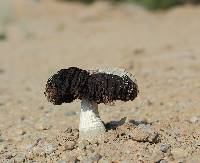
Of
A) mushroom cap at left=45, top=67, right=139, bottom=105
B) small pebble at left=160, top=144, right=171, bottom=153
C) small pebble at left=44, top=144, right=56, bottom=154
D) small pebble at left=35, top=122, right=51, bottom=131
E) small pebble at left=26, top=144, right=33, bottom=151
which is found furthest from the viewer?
small pebble at left=35, top=122, right=51, bottom=131

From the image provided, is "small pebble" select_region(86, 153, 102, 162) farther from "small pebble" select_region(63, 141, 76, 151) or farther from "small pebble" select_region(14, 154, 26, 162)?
"small pebble" select_region(14, 154, 26, 162)

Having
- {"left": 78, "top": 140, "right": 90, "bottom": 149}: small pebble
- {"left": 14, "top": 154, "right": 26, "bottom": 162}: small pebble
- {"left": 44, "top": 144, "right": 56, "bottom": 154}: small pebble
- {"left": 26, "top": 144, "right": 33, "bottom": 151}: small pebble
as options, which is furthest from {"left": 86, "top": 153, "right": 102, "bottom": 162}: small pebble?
{"left": 26, "top": 144, "right": 33, "bottom": 151}: small pebble

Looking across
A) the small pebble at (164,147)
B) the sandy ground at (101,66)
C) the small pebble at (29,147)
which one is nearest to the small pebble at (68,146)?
the sandy ground at (101,66)

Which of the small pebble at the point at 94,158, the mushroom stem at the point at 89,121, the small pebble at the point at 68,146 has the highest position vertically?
the mushroom stem at the point at 89,121

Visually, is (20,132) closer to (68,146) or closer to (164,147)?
(68,146)

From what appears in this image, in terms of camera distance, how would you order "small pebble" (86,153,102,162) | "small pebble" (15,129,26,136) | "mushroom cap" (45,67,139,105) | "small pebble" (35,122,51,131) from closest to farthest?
"small pebble" (86,153,102,162) → "mushroom cap" (45,67,139,105) → "small pebble" (15,129,26,136) → "small pebble" (35,122,51,131)

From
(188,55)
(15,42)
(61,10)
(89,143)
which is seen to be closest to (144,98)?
(89,143)

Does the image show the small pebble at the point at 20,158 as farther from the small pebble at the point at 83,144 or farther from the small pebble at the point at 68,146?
the small pebble at the point at 83,144
